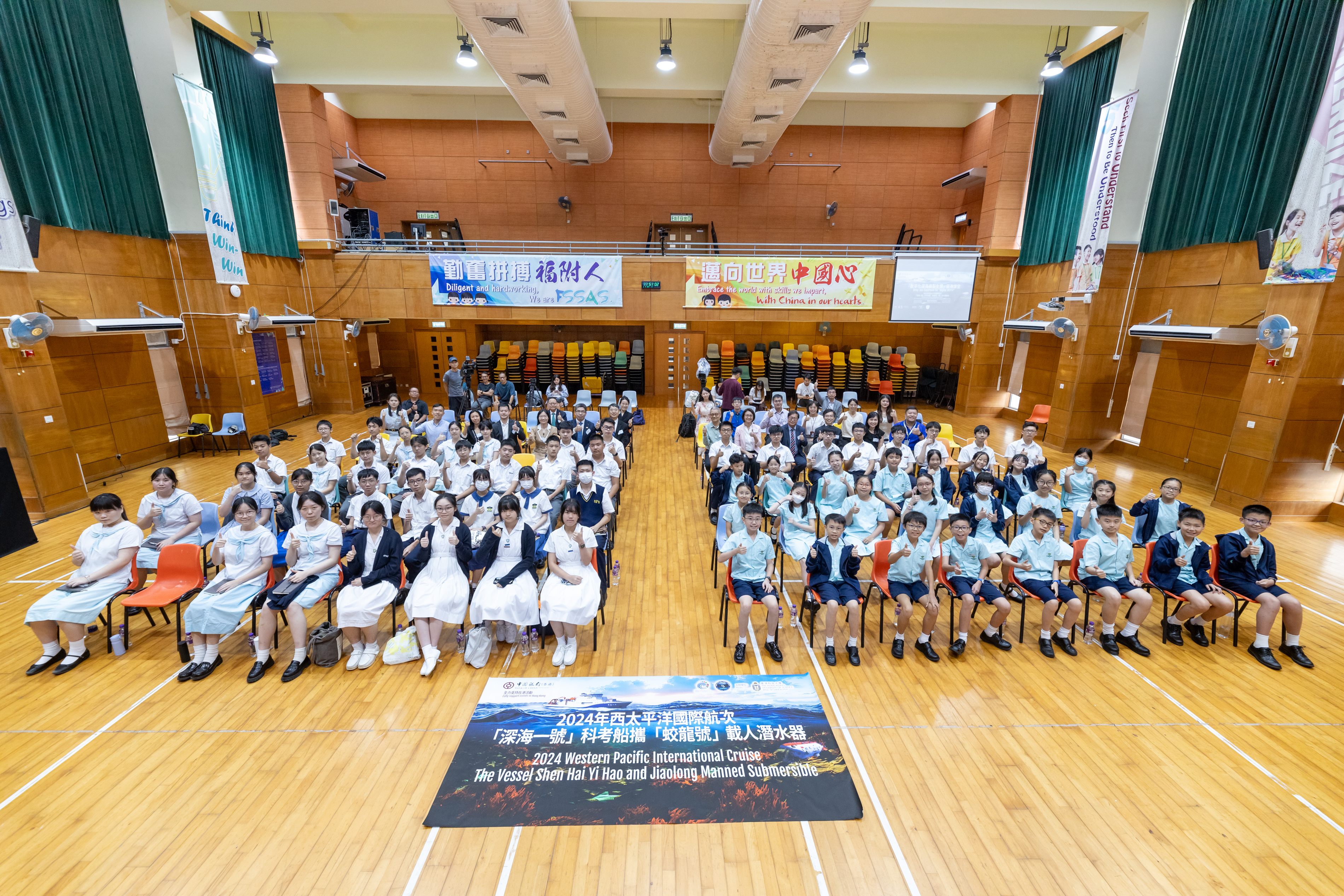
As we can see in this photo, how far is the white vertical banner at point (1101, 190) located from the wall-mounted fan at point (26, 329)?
18.0 metres

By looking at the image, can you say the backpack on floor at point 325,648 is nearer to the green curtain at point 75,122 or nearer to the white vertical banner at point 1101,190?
the green curtain at point 75,122

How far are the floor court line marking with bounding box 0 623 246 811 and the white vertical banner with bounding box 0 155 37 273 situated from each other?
7186 mm

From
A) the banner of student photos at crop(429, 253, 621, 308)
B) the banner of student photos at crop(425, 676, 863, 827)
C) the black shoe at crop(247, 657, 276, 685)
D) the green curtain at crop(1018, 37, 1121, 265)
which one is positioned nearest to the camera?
the banner of student photos at crop(425, 676, 863, 827)

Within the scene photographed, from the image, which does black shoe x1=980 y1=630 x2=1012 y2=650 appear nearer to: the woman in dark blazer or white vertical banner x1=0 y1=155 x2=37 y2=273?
the woman in dark blazer

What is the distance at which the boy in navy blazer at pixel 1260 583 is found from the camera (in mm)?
5039

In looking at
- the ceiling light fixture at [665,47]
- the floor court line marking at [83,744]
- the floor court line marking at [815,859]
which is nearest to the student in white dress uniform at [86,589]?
the floor court line marking at [83,744]

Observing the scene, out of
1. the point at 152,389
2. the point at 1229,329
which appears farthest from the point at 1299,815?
the point at 152,389

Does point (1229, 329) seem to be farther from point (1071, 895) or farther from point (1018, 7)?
point (1071, 895)

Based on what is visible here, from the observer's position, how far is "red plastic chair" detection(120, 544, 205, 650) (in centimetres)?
505

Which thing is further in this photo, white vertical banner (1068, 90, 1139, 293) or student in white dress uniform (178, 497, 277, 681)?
white vertical banner (1068, 90, 1139, 293)

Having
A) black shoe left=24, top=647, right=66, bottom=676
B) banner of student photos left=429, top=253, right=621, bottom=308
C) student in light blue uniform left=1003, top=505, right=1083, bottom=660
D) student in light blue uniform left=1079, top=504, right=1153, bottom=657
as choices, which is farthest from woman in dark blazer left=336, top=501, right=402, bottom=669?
banner of student photos left=429, top=253, right=621, bottom=308

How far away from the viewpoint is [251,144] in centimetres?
1280

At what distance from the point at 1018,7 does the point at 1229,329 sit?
284 inches

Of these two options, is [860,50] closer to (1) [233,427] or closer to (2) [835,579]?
(2) [835,579]
